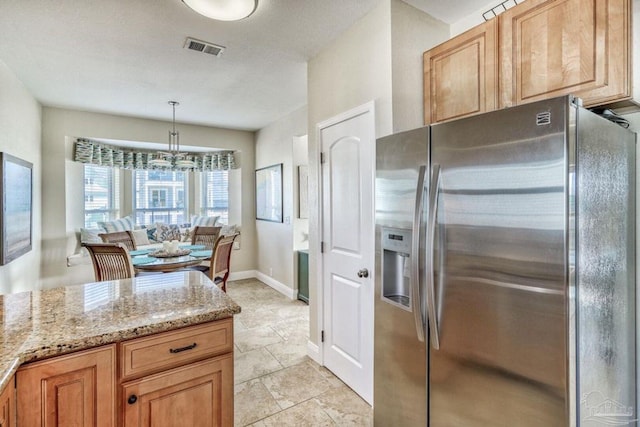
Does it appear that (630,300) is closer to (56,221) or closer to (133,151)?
(56,221)

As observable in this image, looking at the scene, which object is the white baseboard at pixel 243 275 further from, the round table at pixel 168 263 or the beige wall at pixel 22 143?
the beige wall at pixel 22 143

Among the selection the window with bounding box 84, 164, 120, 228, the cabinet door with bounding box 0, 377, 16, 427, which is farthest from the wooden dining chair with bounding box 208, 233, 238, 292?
the window with bounding box 84, 164, 120, 228

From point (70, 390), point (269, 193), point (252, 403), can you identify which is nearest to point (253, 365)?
point (252, 403)

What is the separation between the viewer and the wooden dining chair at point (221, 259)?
3.43 m

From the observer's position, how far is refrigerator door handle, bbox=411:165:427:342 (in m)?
1.47

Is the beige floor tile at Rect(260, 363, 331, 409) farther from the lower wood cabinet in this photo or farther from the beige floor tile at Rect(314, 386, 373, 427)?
the lower wood cabinet

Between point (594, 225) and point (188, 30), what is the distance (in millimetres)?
2686

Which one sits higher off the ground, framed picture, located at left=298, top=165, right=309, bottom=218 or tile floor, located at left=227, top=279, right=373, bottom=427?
framed picture, located at left=298, top=165, right=309, bottom=218

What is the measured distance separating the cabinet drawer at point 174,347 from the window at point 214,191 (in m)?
4.80

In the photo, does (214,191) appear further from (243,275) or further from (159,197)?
(243,275)

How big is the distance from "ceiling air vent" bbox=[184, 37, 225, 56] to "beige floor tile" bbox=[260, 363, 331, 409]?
8.70ft

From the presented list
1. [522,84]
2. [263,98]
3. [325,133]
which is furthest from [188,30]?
[522,84]

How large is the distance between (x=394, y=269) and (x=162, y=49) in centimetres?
253

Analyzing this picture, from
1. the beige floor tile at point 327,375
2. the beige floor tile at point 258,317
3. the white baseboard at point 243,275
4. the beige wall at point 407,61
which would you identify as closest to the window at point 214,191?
the white baseboard at point 243,275
